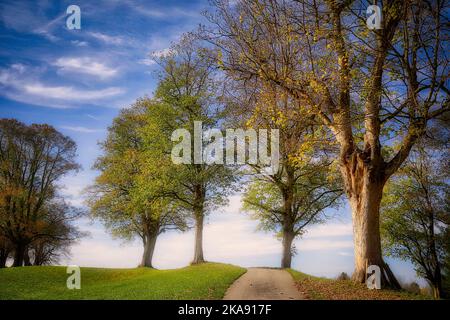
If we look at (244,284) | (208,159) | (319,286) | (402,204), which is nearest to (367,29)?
(319,286)

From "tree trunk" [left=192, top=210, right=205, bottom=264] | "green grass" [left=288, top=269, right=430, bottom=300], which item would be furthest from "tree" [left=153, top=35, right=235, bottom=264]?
"green grass" [left=288, top=269, right=430, bottom=300]

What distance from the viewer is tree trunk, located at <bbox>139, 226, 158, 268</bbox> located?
3506 centimetres

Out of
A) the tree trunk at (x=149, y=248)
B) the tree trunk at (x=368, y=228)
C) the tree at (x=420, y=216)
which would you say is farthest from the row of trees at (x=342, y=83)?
the tree trunk at (x=149, y=248)

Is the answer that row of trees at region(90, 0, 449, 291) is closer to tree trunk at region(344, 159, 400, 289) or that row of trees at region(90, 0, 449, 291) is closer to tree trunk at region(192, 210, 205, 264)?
tree trunk at region(344, 159, 400, 289)

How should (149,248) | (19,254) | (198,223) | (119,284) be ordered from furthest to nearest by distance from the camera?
(19,254) → (149,248) → (198,223) → (119,284)

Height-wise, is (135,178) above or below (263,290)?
above

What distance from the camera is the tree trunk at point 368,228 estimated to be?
16.7 meters

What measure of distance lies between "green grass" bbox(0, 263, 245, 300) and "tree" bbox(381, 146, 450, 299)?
1763 centimetres

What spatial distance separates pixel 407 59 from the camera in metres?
14.4

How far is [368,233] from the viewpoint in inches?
662

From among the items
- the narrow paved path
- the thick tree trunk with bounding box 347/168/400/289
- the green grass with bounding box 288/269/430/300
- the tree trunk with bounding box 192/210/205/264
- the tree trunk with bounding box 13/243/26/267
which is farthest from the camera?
the tree trunk with bounding box 13/243/26/267

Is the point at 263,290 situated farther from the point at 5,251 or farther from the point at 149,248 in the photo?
the point at 5,251

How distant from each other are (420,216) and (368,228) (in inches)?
757

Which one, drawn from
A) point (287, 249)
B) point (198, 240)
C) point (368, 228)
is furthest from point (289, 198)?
Answer: point (368, 228)
